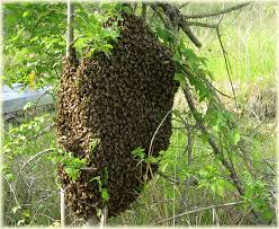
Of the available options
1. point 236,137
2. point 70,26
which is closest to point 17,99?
point 70,26

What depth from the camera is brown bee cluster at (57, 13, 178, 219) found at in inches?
114

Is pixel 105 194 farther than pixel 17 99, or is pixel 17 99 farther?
pixel 17 99

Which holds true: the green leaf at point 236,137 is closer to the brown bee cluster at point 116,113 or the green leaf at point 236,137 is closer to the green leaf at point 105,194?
the brown bee cluster at point 116,113

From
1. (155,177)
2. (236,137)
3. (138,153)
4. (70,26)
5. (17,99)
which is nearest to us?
(236,137)

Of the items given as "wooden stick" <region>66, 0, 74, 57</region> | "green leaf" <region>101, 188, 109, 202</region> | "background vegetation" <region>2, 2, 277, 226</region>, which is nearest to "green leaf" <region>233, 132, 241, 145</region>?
"background vegetation" <region>2, 2, 277, 226</region>

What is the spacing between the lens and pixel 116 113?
2941mm

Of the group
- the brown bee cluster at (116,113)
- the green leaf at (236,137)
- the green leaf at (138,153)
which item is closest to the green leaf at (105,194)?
the brown bee cluster at (116,113)

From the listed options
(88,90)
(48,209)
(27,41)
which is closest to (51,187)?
(48,209)

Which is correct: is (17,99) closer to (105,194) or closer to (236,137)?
(105,194)

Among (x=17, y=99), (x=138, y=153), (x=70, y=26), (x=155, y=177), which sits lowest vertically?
(x=155, y=177)

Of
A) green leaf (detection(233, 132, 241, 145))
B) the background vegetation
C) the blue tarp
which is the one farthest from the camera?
the blue tarp

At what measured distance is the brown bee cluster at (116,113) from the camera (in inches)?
114

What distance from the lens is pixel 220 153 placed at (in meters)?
3.24

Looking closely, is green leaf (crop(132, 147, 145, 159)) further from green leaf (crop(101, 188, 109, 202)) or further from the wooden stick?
the wooden stick
